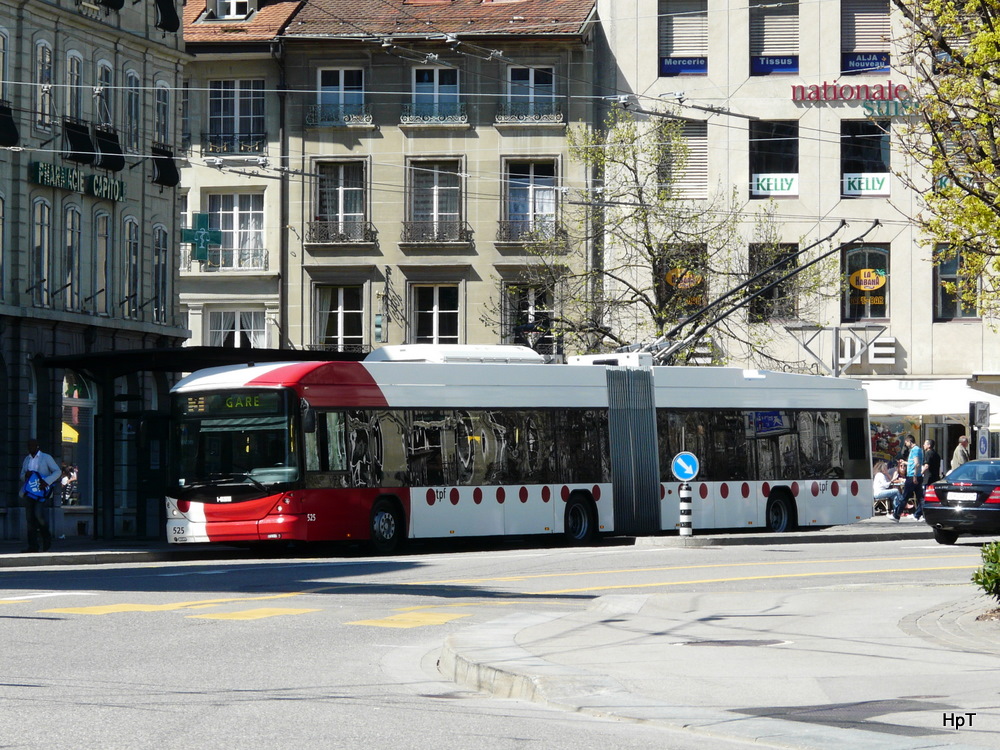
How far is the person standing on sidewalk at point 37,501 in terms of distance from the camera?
91.5 ft

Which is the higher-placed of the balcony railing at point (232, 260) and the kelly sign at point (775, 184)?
the kelly sign at point (775, 184)

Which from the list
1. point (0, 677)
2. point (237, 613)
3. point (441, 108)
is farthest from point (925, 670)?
point (441, 108)

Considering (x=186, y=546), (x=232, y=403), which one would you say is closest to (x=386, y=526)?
(x=232, y=403)

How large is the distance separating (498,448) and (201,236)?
21357 mm

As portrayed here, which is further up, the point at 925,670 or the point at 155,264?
the point at 155,264

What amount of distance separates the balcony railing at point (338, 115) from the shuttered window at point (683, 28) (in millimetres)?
8390

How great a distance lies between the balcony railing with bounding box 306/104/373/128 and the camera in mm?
51125

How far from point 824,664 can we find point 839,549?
54.4 ft

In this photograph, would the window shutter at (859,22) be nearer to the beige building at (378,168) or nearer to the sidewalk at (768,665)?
the beige building at (378,168)

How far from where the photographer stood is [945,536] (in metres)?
29.2

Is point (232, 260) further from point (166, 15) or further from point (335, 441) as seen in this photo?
point (335, 441)

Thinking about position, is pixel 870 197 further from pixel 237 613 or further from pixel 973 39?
pixel 237 613

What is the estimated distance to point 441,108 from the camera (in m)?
51.0

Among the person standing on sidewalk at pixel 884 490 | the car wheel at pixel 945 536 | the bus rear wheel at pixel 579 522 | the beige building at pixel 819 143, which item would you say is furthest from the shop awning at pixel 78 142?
the car wheel at pixel 945 536
